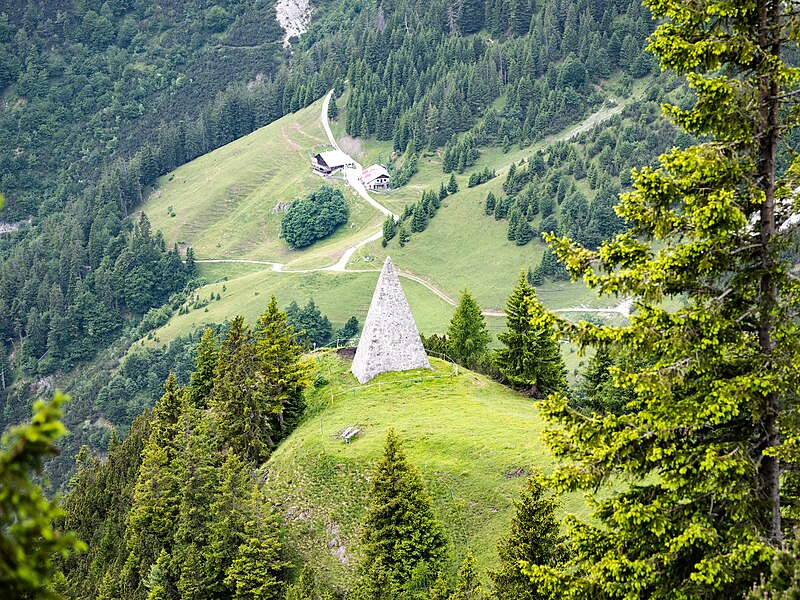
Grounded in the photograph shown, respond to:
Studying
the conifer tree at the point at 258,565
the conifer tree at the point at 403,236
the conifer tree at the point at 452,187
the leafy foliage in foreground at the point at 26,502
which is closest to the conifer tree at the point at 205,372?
the conifer tree at the point at 258,565

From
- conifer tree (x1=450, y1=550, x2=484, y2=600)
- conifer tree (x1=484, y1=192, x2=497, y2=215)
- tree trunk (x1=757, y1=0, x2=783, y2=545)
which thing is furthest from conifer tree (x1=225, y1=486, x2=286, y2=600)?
conifer tree (x1=484, y1=192, x2=497, y2=215)

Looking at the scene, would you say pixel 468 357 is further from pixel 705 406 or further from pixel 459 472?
pixel 705 406

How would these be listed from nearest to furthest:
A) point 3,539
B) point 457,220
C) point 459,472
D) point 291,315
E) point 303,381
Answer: point 3,539 → point 459,472 → point 303,381 → point 291,315 → point 457,220

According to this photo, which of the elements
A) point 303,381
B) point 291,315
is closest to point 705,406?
point 303,381

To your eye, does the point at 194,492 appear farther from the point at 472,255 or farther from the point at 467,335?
the point at 472,255

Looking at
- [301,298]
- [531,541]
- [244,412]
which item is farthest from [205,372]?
[301,298]
